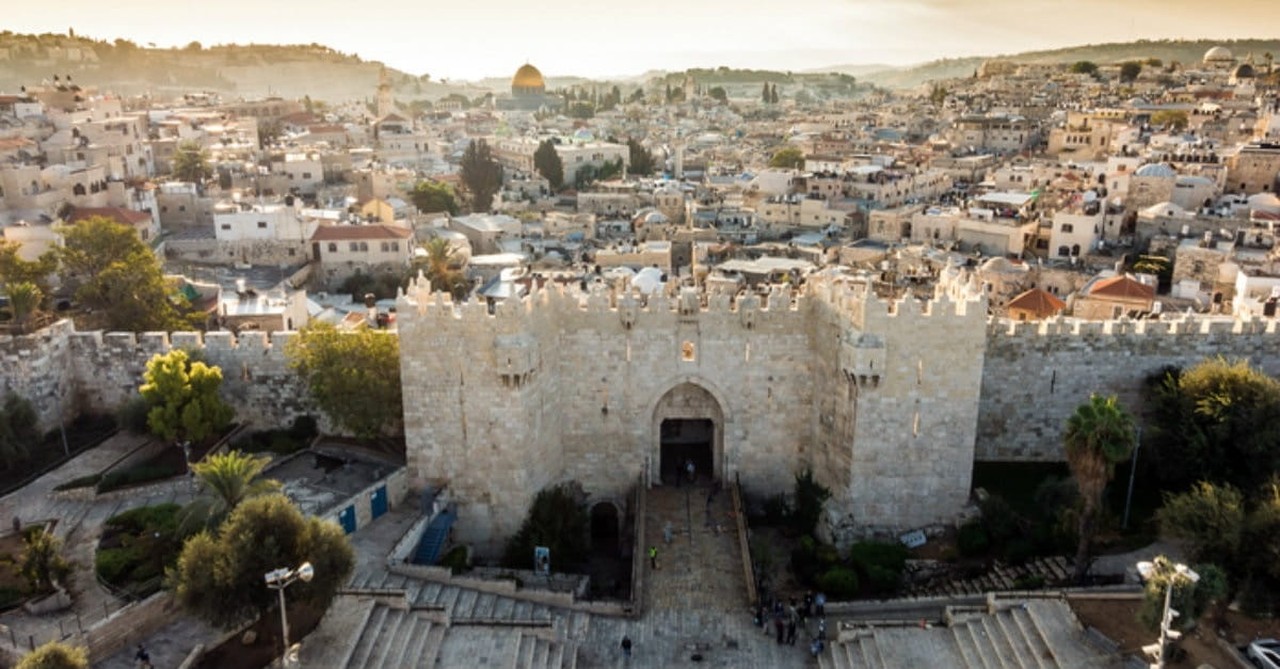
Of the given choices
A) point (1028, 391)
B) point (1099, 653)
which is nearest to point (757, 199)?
point (1028, 391)

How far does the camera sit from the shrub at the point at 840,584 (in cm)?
2145

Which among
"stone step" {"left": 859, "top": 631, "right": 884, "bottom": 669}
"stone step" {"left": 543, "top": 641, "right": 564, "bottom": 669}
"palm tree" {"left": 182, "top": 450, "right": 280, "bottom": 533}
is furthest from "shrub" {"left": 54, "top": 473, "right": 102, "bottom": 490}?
"stone step" {"left": 859, "top": 631, "right": 884, "bottom": 669}

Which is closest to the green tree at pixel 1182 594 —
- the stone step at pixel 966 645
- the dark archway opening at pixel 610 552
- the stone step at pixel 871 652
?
the stone step at pixel 966 645

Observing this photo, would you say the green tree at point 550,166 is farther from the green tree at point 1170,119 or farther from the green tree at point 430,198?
the green tree at point 1170,119

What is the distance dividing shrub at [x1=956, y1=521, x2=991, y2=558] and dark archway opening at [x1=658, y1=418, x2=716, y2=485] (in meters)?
6.69

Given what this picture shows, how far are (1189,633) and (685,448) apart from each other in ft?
44.8

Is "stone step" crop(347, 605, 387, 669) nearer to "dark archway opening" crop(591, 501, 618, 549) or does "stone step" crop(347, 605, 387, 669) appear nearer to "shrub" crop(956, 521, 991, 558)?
"dark archway opening" crop(591, 501, 618, 549)

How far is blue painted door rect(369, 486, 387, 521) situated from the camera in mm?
22934

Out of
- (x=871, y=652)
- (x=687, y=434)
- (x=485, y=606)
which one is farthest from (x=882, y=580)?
(x=485, y=606)

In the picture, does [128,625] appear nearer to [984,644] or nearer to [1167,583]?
[984,644]

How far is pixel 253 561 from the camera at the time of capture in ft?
53.1

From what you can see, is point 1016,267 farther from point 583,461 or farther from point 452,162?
point 452,162

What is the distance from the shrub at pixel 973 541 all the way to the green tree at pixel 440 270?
98.8 ft

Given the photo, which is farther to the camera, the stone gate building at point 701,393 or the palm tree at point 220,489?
the stone gate building at point 701,393
